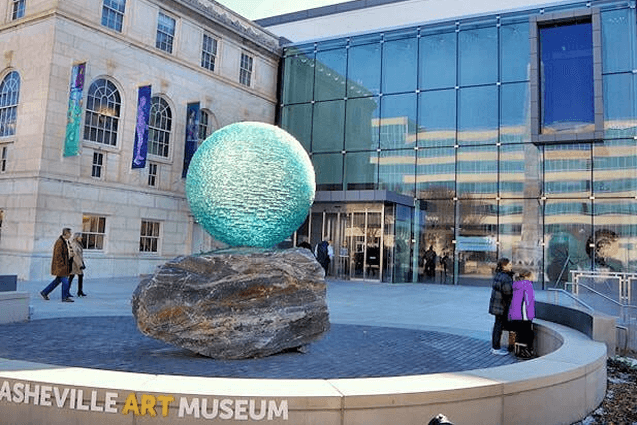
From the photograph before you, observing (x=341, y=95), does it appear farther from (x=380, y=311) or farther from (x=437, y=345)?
(x=437, y=345)

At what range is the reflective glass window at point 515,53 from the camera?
24.2 m

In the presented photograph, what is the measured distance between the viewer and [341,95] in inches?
1099

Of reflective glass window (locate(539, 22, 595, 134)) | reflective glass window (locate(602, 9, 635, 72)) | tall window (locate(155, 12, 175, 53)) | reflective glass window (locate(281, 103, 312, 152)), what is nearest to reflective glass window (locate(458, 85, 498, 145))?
reflective glass window (locate(539, 22, 595, 134))

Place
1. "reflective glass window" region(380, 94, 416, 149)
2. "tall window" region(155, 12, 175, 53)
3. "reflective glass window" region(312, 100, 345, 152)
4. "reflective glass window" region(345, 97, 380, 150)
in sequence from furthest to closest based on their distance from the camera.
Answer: "reflective glass window" region(312, 100, 345, 152) → "reflective glass window" region(345, 97, 380, 150) → "reflective glass window" region(380, 94, 416, 149) → "tall window" region(155, 12, 175, 53)

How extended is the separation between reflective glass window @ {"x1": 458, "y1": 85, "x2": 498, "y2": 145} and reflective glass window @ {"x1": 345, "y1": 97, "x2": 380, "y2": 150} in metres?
4.15

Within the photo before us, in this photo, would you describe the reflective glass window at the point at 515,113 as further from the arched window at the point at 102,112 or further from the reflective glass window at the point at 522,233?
the arched window at the point at 102,112

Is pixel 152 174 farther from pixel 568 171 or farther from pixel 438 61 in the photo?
pixel 568 171

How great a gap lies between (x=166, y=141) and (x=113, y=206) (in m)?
4.22

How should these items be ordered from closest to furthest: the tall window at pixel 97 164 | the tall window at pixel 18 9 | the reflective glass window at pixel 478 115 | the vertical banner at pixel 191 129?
the tall window at pixel 18 9
the tall window at pixel 97 164
the vertical banner at pixel 191 129
the reflective glass window at pixel 478 115

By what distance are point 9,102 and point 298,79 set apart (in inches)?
573

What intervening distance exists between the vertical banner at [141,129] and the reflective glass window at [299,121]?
31.0ft

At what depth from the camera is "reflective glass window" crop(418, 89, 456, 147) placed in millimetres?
25219

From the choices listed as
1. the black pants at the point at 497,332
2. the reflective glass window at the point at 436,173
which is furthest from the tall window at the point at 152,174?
the black pants at the point at 497,332

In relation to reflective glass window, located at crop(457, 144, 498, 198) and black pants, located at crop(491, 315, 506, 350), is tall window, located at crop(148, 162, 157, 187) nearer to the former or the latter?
reflective glass window, located at crop(457, 144, 498, 198)
